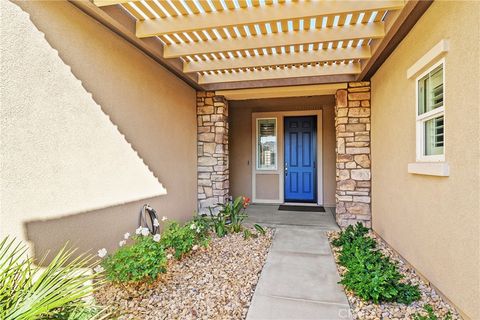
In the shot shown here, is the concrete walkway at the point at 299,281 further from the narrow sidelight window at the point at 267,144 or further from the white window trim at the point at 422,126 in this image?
the narrow sidelight window at the point at 267,144

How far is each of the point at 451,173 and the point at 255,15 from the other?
221 cm

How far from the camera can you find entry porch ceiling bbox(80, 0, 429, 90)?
7.75ft

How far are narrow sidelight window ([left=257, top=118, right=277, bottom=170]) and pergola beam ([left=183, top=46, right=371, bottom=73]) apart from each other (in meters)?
2.94

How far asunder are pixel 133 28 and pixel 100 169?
156cm

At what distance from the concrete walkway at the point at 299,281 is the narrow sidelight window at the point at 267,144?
2.41 metres

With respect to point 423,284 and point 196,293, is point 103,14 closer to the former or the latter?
point 196,293

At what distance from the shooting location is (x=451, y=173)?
1.93 metres

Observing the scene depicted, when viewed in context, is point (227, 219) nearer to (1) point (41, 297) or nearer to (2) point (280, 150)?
(2) point (280, 150)

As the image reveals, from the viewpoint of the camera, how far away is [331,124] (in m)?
6.01

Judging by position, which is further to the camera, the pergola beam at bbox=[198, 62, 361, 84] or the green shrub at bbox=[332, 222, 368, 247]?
the pergola beam at bbox=[198, 62, 361, 84]

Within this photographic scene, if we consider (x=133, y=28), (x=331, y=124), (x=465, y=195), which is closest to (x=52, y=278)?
(x=133, y=28)

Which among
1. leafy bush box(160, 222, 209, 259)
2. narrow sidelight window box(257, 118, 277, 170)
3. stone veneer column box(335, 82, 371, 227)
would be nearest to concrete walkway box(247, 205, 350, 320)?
stone veneer column box(335, 82, 371, 227)

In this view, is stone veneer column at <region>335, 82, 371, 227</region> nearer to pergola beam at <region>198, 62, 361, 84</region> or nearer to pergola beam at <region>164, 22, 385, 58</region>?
pergola beam at <region>198, 62, 361, 84</region>

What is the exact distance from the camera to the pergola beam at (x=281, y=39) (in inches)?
108
